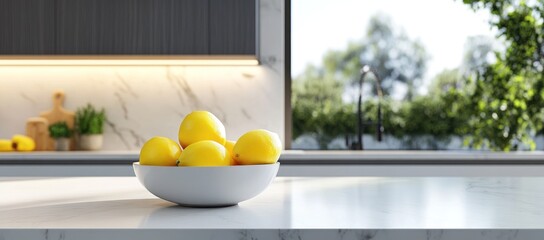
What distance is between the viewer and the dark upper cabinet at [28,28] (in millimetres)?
3434

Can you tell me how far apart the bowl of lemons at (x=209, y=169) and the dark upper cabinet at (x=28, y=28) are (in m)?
2.53

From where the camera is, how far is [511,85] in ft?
12.4

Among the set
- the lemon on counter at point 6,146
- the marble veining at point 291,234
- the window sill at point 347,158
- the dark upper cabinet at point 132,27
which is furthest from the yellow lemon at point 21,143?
the marble veining at point 291,234

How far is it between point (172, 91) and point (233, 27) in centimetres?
59

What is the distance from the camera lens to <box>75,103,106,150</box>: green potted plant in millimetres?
3613

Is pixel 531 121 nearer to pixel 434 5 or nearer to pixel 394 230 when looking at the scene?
pixel 434 5

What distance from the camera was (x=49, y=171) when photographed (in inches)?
124

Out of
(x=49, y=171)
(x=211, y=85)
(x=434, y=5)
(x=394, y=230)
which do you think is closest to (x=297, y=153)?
(x=211, y=85)

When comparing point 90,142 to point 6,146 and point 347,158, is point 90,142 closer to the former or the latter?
point 6,146

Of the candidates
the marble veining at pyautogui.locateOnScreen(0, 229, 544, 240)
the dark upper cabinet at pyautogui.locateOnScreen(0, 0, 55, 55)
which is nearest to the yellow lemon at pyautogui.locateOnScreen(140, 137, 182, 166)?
the marble veining at pyautogui.locateOnScreen(0, 229, 544, 240)

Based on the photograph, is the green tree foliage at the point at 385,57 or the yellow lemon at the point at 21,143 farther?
the green tree foliage at the point at 385,57

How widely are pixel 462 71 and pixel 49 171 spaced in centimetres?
257

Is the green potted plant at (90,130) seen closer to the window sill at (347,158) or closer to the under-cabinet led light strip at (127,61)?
the under-cabinet led light strip at (127,61)

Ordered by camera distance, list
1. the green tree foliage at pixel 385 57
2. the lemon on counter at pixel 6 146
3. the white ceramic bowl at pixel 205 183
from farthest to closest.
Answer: the green tree foliage at pixel 385 57
the lemon on counter at pixel 6 146
the white ceramic bowl at pixel 205 183
